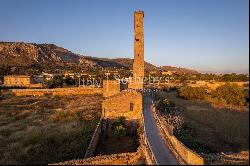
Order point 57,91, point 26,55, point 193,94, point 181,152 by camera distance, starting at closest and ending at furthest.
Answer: point 181,152
point 193,94
point 57,91
point 26,55

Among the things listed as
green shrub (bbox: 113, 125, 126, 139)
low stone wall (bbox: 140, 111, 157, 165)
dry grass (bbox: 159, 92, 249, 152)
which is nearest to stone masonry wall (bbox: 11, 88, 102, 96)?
dry grass (bbox: 159, 92, 249, 152)

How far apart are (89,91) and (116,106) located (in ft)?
85.3

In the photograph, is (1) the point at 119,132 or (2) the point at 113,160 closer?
(2) the point at 113,160

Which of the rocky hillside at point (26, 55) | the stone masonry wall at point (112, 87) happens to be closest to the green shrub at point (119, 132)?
the stone masonry wall at point (112, 87)

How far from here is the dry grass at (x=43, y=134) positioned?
59.4ft

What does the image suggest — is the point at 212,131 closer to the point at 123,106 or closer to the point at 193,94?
the point at 123,106

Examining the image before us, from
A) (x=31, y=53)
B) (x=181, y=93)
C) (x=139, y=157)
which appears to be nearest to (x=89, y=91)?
(x=181, y=93)

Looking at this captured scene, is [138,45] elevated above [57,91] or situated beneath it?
elevated above

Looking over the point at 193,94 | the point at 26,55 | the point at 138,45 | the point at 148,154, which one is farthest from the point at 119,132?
the point at 26,55

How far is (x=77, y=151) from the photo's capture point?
18.7m

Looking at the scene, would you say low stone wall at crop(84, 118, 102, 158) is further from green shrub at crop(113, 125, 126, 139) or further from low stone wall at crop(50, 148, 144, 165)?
low stone wall at crop(50, 148, 144, 165)

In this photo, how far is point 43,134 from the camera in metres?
22.4

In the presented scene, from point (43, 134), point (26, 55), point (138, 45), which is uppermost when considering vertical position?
point (26, 55)

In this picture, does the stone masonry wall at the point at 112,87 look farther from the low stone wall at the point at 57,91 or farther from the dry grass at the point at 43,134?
the low stone wall at the point at 57,91
